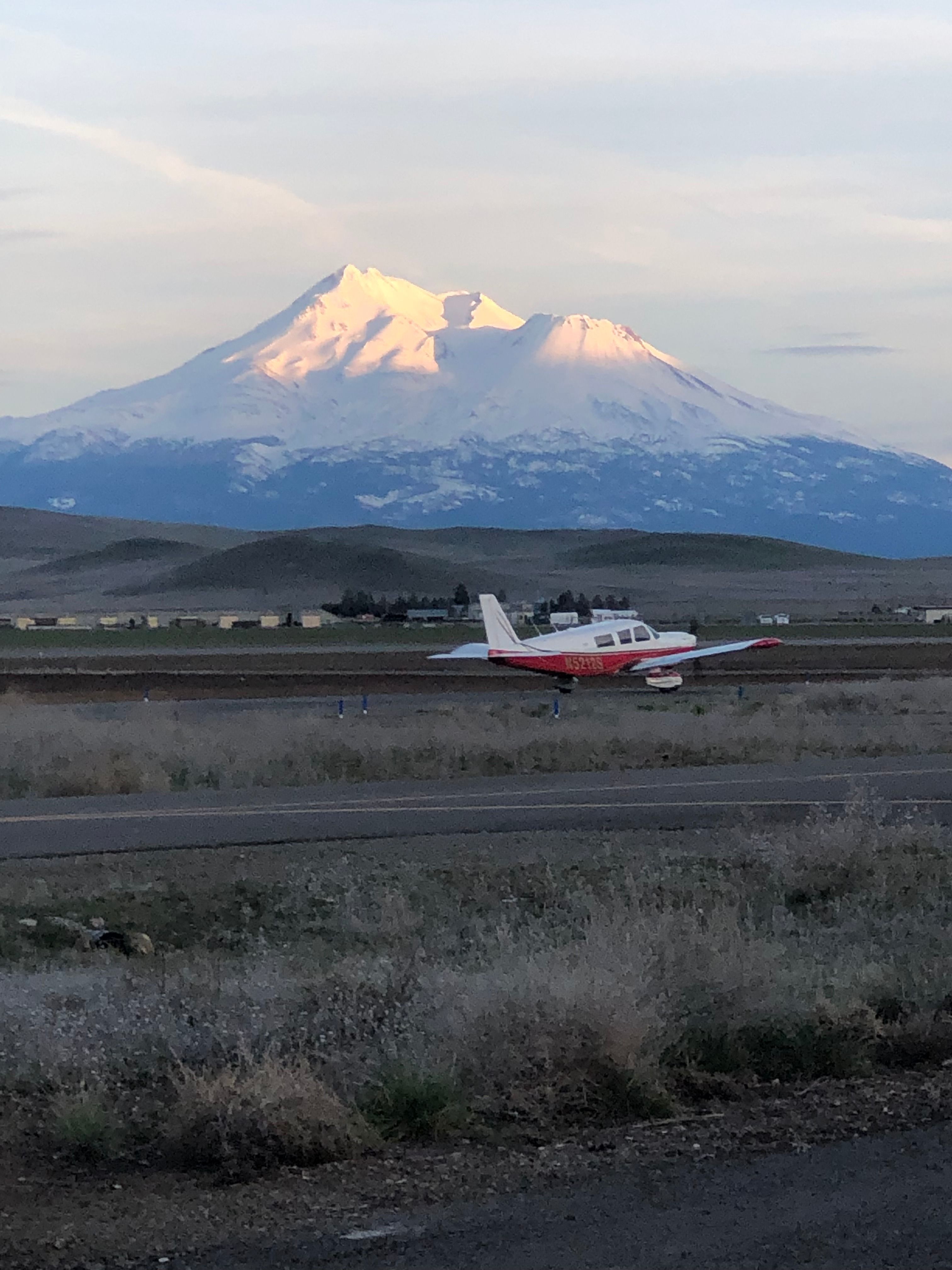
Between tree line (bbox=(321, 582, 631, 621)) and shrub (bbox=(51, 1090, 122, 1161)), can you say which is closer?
shrub (bbox=(51, 1090, 122, 1161))

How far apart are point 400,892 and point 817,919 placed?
140 inches

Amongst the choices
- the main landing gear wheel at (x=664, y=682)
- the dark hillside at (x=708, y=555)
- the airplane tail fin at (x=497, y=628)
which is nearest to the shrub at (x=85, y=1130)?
the airplane tail fin at (x=497, y=628)

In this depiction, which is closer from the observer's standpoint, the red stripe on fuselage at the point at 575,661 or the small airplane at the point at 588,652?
the red stripe on fuselage at the point at 575,661

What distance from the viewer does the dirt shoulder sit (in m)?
5.33

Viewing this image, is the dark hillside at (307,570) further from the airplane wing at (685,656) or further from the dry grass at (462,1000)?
the dry grass at (462,1000)

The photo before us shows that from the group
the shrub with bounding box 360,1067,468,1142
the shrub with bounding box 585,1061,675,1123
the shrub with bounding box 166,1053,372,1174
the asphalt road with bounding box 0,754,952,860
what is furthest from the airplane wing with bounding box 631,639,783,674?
the shrub with bounding box 166,1053,372,1174

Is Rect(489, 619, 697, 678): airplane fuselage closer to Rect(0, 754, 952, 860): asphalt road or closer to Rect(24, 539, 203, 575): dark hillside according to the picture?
Rect(0, 754, 952, 860): asphalt road

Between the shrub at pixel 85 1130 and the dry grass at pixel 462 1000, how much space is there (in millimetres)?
169

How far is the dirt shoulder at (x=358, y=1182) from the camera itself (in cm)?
533

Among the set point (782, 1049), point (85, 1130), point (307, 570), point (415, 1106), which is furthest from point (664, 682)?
point (307, 570)

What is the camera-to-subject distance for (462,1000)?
7.77m

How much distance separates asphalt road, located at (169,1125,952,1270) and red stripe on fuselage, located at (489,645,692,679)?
109 feet

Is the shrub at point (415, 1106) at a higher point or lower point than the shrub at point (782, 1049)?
higher

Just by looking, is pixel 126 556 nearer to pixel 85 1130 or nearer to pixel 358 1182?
pixel 85 1130
